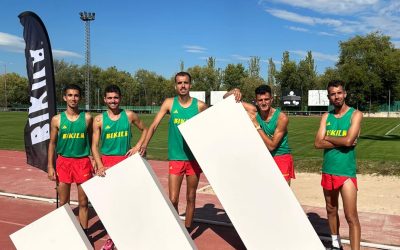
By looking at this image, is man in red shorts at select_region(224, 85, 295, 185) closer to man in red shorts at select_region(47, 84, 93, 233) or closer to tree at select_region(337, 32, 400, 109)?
man in red shorts at select_region(47, 84, 93, 233)

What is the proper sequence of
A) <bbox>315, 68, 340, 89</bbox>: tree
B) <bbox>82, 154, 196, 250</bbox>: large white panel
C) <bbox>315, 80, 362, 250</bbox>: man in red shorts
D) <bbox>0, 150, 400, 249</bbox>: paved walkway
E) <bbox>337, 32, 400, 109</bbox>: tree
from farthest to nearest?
<bbox>315, 68, 340, 89</bbox>: tree, <bbox>337, 32, 400, 109</bbox>: tree, <bbox>0, 150, 400, 249</bbox>: paved walkway, <bbox>315, 80, 362, 250</bbox>: man in red shorts, <bbox>82, 154, 196, 250</bbox>: large white panel

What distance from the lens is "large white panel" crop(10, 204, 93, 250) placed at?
435 cm

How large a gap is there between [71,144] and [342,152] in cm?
326

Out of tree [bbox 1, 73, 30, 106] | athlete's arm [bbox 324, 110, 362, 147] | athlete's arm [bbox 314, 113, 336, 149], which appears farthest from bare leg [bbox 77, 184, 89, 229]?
tree [bbox 1, 73, 30, 106]

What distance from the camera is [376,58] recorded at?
6719 cm

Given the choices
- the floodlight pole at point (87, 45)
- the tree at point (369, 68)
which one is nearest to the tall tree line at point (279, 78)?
the tree at point (369, 68)

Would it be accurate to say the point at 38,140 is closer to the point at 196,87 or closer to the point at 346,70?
the point at 346,70

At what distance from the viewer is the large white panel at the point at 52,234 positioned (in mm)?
4348

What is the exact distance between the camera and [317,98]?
2625 inches

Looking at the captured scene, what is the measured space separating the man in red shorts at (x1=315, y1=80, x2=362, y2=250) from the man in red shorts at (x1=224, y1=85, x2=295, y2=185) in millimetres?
426

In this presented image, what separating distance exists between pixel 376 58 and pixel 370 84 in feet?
20.2

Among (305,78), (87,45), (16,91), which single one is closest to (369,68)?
(305,78)

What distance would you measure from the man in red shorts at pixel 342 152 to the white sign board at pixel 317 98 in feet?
211

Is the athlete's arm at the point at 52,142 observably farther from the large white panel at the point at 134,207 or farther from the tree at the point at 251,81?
the tree at the point at 251,81
